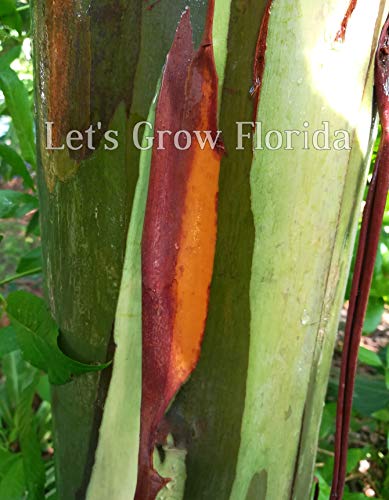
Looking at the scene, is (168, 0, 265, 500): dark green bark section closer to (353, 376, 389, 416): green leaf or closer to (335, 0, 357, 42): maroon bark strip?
(335, 0, 357, 42): maroon bark strip

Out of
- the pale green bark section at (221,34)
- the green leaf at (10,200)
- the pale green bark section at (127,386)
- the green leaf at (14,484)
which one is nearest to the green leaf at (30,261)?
the green leaf at (10,200)

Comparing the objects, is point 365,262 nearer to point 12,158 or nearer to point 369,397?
point 12,158

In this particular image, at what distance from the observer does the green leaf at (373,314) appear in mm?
772

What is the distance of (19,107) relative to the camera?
0.59 meters

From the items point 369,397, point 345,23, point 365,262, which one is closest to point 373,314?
point 369,397

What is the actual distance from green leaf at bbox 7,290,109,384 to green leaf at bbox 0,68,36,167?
9.0 inches

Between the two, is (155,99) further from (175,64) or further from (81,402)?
(81,402)

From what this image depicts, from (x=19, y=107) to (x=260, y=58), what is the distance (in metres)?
0.35

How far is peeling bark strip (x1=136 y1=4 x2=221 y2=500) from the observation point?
0.32 metres

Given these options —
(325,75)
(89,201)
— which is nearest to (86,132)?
(89,201)

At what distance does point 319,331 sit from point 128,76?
21 cm

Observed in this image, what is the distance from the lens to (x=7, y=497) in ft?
2.07

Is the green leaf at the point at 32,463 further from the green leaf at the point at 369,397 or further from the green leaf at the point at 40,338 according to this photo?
the green leaf at the point at 369,397

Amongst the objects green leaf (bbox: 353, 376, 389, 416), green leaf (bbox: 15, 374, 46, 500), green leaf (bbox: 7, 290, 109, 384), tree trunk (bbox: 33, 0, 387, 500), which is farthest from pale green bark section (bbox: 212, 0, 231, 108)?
green leaf (bbox: 353, 376, 389, 416)
